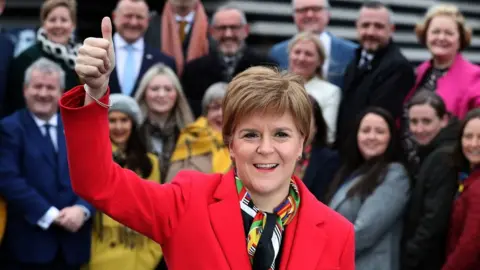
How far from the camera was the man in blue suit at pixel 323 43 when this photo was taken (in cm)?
646

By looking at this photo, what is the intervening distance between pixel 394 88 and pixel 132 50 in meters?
2.03

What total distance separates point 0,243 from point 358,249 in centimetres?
215

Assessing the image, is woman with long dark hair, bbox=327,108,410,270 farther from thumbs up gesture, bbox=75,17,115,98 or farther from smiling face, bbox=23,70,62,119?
thumbs up gesture, bbox=75,17,115,98

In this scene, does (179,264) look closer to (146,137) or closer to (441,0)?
(146,137)

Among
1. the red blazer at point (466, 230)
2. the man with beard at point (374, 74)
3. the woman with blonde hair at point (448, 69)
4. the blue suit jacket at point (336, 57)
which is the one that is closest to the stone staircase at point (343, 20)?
the blue suit jacket at point (336, 57)

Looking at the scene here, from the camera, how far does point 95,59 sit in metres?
2.18

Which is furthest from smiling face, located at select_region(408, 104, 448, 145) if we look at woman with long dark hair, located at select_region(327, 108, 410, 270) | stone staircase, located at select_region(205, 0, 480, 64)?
stone staircase, located at select_region(205, 0, 480, 64)

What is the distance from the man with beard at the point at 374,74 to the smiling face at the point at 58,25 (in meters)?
2.13

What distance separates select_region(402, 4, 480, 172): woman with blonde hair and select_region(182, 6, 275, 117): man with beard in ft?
4.05

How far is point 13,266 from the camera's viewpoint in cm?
472

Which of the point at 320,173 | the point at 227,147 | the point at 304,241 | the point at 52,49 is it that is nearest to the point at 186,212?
the point at 304,241

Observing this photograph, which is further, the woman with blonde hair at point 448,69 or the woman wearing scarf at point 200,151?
the woman with blonde hair at point 448,69

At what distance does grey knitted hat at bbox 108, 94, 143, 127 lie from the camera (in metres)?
5.07

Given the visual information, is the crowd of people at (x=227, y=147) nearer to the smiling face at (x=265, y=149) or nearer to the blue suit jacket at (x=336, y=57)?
the blue suit jacket at (x=336, y=57)
